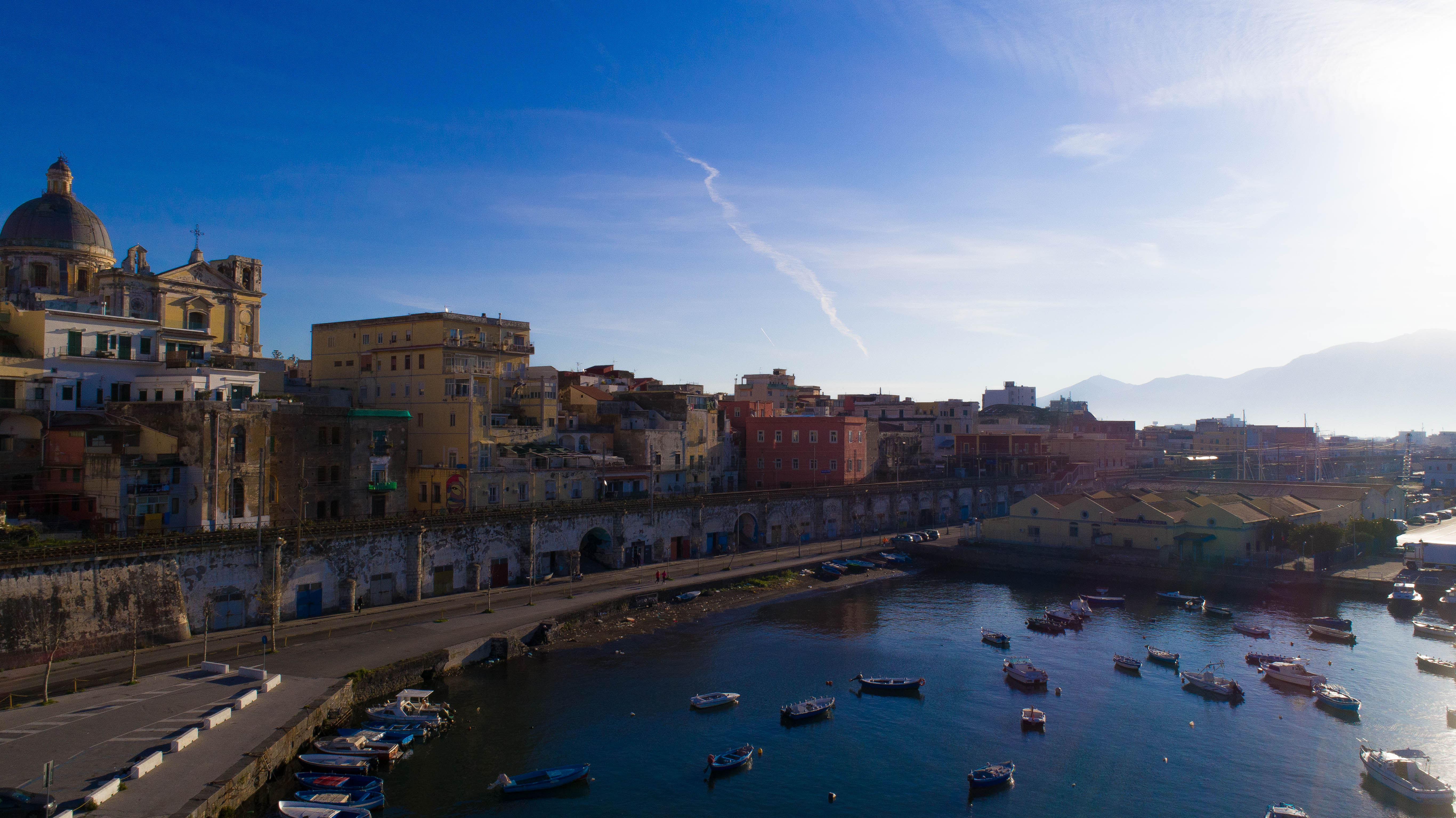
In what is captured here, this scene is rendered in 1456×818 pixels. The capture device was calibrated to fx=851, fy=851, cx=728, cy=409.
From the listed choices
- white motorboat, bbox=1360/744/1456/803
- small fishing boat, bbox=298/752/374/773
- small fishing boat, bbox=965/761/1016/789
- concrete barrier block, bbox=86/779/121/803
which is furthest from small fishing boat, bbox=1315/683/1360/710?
concrete barrier block, bbox=86/779/121/803

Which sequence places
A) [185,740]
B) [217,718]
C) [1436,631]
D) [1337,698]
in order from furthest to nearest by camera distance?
1. [1436,631]
2. [1337,698]
3. [217,718]
4. [185,740]

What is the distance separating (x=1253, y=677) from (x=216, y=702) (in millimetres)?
45321

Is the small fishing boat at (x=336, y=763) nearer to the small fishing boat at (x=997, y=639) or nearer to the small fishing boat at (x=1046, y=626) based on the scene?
the small fishing boat at (x=997, y=639)

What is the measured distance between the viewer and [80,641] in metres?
34.1

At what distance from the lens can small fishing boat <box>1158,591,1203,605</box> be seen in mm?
58281

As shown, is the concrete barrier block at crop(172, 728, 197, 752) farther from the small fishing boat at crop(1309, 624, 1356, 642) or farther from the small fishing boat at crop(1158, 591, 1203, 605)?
the small fishing boat at crop(1158, 591, 1203, 605)

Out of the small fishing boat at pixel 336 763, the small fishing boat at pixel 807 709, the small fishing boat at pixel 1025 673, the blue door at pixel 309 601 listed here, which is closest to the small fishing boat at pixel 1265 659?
the small fishing boat at pixel 1025 673

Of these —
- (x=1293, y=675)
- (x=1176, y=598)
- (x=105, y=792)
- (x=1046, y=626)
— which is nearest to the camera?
(x=105, y=792)

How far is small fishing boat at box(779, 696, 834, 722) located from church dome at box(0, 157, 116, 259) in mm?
59395

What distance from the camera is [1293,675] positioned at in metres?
40.3

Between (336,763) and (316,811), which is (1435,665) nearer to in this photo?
(336,763)

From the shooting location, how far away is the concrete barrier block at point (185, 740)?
83.8 feet

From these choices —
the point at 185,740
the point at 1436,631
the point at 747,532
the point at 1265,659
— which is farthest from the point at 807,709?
the point at 1436,631

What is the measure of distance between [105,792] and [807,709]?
23871mm
